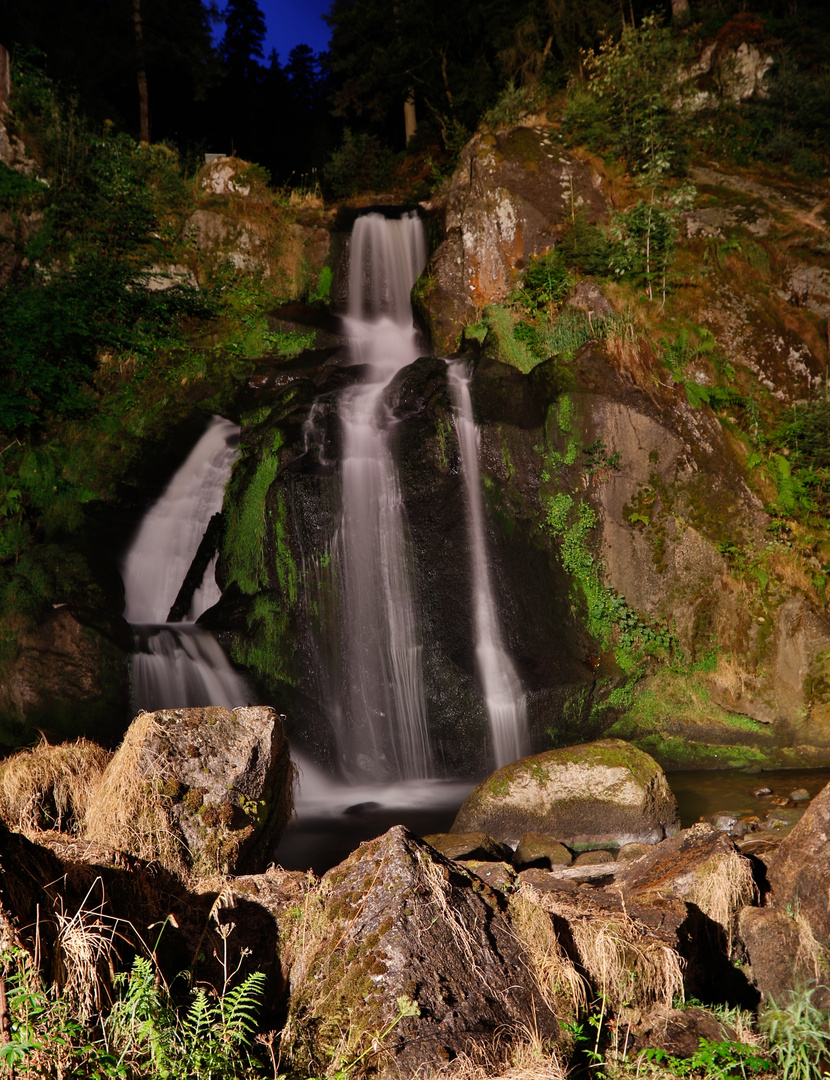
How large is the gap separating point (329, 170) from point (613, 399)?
15298 millimetres

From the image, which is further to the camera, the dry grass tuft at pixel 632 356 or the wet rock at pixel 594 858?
the dry grass tuft at pixel 632 356

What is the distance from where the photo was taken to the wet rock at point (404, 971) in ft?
8.06

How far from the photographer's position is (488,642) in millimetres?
9812

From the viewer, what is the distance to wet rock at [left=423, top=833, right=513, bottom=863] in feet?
20.6

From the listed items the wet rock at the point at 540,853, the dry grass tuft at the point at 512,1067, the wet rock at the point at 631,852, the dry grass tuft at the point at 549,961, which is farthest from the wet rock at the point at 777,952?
the wet rock at the point at 540,853

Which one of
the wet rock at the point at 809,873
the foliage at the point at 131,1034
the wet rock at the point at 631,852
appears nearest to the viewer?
the foliage at the point at 131,1034

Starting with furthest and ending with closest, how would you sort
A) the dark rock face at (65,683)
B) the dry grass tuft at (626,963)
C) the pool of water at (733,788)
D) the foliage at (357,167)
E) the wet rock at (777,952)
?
1. the foliage at (357,167)
2. the dark rock face at (65,683)
3. the pool of water at (733,788)
4. the wet rock at (777,952)
5. the dry grass tuft at (626,963)

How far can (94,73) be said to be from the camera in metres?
20.9

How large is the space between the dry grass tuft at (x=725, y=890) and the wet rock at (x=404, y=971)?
171 centimetres

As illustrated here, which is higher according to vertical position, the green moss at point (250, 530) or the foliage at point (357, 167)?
the foliage at point (357, 167)

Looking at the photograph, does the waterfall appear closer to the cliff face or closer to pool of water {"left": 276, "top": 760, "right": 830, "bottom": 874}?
pool of water {"left": 276, "top": 760, "right": 830, "bottom": 874}

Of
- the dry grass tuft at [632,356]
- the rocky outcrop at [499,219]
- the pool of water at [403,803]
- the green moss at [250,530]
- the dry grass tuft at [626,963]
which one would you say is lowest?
the pool of water at [403,803]

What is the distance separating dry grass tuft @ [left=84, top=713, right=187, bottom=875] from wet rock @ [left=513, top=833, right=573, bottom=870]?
365 centimetres

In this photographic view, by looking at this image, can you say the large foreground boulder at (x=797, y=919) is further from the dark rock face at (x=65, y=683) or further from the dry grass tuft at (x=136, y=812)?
the dark rock face at (x=65, y=683)
